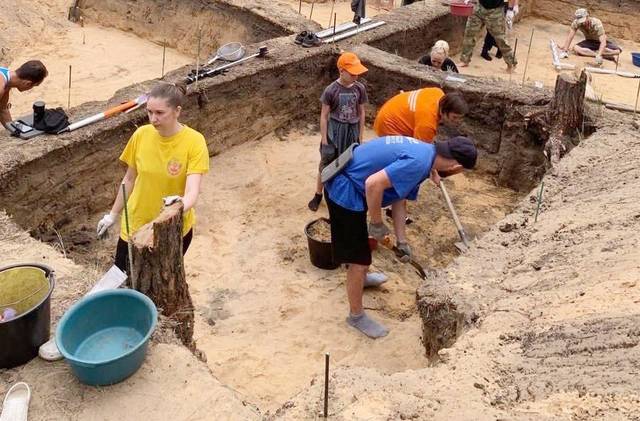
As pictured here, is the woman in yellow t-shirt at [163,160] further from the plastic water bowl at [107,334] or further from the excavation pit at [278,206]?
the excavation pit at [278,206]

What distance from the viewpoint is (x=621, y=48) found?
36.3 feet

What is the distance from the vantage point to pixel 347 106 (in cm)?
580

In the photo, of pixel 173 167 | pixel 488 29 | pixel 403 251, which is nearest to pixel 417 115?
pixel 403 251

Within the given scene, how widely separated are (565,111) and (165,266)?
4039mm

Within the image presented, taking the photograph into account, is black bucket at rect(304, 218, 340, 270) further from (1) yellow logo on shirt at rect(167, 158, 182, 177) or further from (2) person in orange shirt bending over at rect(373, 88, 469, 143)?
(1) yellow logo on shirt at rect(167, 158, 182, 177)

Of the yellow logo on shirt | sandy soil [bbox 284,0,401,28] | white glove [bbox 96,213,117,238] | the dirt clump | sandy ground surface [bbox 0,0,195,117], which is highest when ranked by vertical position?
the yellow logo on shirt

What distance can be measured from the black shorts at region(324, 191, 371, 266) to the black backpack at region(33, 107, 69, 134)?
2335 mm

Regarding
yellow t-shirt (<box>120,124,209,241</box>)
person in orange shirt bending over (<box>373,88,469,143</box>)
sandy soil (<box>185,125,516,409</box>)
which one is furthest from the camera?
person in orange shirt bending over (<box>373,88,469,143</box>)

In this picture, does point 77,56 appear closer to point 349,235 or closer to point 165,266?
point 349,235

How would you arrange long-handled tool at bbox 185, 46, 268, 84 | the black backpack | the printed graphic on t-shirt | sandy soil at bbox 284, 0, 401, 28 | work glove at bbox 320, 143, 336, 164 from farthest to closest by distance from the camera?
sandy soil at bbox 284, 0, 401, 28 < long-handled tool at bbox 185, 46, 268, 84 < work glove at bbox 320, 143, 336, 164 < the printed graphic on t-shirt < the black backpack

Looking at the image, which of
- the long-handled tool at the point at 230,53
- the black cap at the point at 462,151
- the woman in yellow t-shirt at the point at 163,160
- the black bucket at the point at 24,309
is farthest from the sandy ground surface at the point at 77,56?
the black cap at the point at 462,151

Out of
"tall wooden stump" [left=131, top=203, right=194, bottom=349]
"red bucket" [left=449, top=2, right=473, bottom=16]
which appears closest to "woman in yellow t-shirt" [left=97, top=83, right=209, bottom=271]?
"tall wooden stump" [left=131, top=203, right=194, bottom=349]

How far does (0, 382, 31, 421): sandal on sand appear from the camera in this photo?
304 cm

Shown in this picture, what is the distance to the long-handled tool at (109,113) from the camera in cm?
559
